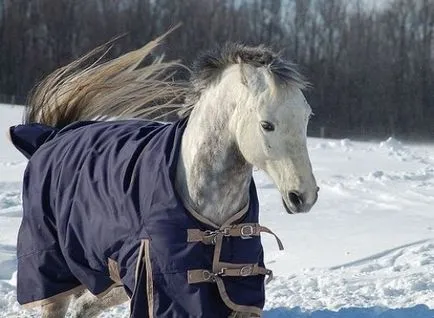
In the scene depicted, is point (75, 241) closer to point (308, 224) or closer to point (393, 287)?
point (393, 287)

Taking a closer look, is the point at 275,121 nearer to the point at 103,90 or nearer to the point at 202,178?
the point at 202,178

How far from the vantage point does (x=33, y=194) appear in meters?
Result: 3.61

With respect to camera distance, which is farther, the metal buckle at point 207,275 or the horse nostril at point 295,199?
the metal buckle at point 207,275

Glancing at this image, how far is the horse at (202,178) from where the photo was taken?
8.21ft

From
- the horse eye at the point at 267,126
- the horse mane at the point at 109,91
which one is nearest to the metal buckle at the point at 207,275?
the horse eye at the point at 267,126

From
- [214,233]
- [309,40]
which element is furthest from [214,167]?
[309,40]

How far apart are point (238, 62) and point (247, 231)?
536mm

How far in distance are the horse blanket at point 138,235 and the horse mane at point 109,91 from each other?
22 centimetres

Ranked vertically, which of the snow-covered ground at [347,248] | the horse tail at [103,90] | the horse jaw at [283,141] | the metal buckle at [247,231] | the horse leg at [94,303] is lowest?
the snow-covered ground at [347,248]

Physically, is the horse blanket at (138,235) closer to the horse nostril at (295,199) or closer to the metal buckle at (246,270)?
the metal buckle at (246,270)

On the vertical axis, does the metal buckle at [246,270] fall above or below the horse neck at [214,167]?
below

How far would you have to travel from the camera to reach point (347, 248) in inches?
254

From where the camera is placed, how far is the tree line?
132ft

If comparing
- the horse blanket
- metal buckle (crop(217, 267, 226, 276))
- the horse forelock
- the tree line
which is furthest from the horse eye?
the tree line
